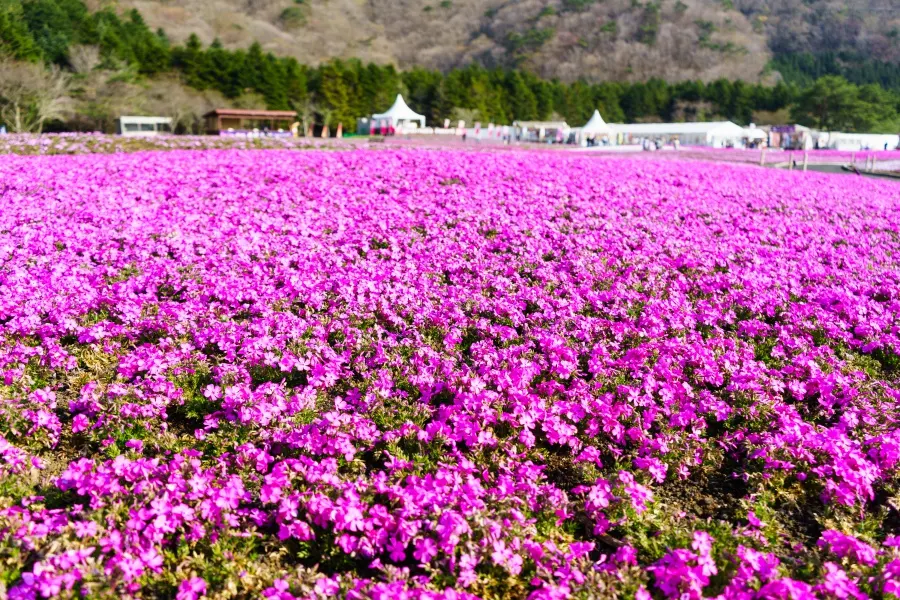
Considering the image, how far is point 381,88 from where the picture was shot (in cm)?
7319

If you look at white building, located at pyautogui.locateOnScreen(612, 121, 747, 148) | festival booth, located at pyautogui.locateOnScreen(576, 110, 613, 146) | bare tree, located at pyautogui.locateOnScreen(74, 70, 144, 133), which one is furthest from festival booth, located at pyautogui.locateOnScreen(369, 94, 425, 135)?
white building, located at pyautogui.locateOnScreen(612, 121, 747, 148)

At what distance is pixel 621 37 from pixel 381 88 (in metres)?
122

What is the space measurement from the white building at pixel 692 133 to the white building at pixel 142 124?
43.5 metres

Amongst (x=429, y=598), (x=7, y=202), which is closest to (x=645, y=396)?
(x=429, y=598)

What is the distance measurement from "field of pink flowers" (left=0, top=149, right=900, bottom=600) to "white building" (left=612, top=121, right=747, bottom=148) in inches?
2499

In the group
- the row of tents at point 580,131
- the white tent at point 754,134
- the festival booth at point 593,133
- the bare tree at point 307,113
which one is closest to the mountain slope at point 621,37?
the white tent at point 754,134

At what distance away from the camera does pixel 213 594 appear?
374 cm

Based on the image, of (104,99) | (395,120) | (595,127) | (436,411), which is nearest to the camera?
(436,411)

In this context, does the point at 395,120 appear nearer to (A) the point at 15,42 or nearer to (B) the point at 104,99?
(B) the point at 104,99

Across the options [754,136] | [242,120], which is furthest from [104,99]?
[754,136]

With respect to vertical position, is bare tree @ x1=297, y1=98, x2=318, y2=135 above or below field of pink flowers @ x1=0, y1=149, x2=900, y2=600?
above

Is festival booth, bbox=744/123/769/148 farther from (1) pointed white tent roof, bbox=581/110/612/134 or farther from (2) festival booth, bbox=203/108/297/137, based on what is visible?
(2) festival booth, bbox=203/108/297/137

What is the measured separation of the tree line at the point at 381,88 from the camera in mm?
58719

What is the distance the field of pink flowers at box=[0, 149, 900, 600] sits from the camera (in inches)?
152
